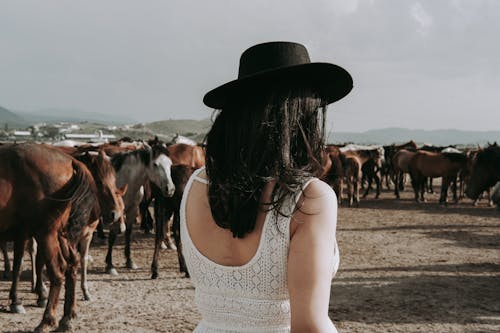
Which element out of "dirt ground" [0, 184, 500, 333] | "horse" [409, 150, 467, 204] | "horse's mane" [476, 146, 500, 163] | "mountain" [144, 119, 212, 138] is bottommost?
"dirt ground" [0, 184, 500, 333]

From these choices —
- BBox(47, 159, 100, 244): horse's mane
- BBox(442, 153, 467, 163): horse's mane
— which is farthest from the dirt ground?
BBox(442, 153, 467, 163): horse's mane

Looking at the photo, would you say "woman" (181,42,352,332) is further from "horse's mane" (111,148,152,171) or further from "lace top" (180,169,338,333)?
"horse's mane" (111,148,152,171)

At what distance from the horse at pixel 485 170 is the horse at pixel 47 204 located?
8.78m

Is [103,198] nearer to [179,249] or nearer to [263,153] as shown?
[179,249]

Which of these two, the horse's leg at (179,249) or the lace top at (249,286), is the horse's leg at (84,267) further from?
the lace top at (249,286)

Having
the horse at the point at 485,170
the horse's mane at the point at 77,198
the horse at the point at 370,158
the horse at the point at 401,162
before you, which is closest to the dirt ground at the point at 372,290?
the horse's mane at the point at 77,198

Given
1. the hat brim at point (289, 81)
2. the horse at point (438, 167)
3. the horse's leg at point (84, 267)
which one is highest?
the hat brim at point (289, 81)

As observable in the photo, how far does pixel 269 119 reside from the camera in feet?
4.68

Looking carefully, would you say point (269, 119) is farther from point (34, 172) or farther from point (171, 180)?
point (171, 180)

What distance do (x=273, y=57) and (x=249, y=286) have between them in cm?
70

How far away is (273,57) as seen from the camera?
153cm

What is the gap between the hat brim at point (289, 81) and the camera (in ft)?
4.84

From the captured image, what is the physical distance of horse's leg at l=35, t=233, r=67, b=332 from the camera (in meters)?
5.31

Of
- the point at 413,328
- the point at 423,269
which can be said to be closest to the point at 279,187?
the point at 413,328
